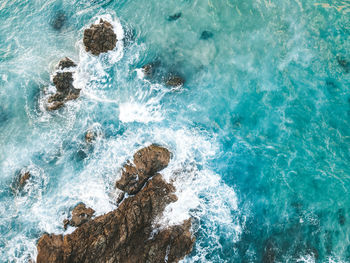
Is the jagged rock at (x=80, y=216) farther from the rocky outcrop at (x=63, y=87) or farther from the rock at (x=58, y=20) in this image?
the rock at (x=58, y=20)

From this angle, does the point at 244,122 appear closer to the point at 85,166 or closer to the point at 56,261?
the point at 85,166

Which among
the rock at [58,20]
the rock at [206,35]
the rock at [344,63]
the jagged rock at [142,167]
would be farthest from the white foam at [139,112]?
the rock at [344,63]

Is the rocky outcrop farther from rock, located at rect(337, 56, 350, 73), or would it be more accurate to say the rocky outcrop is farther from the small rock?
rock, located at rect(337, 56, 350, 73)

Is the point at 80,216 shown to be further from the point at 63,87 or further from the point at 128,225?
the point at 63,87

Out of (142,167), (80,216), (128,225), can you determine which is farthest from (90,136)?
(128,225)

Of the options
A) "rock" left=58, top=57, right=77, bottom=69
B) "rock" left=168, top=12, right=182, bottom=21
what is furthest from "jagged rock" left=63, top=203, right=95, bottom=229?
"rock" left=168, top=12, right=182, bottom=21
